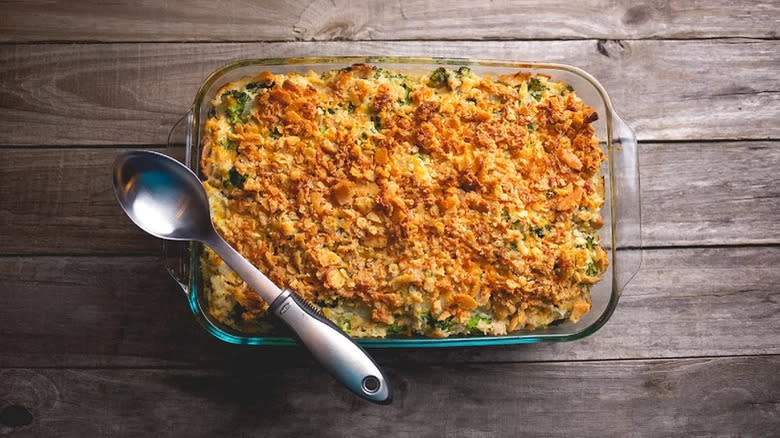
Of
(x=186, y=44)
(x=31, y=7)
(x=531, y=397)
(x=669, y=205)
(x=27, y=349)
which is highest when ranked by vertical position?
(x=31, y=7)

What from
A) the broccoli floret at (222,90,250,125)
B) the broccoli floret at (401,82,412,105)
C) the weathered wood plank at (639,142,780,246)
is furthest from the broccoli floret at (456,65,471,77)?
the weathered wood plank at (639,142,780,246)

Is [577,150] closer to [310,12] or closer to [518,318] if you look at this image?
[518,318]

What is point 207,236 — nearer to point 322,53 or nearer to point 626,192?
point 322,53

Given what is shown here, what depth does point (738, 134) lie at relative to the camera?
2.05 meters

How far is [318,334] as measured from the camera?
1469 millimetres

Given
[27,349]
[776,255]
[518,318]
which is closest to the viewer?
[518,318]

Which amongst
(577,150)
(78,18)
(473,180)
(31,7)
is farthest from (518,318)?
(31,7)

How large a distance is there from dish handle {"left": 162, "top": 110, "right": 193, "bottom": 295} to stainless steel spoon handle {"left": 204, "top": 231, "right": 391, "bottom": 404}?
208mm

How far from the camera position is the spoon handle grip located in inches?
57.7

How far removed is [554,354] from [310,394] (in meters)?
0.76

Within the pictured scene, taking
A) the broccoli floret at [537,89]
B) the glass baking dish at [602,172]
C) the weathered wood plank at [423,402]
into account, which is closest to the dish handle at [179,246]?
the glass baking dish at [602,172]

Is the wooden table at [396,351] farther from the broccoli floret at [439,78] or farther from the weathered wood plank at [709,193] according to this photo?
the broccoli floret at [439,78]

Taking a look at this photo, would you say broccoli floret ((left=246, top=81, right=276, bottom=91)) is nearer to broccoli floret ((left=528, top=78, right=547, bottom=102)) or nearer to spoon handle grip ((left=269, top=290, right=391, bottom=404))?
spoon handle grip ((left=269, top=290, right=391, bottom=404))

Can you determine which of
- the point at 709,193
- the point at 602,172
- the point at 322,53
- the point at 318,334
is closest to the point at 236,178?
the point at 318,334
